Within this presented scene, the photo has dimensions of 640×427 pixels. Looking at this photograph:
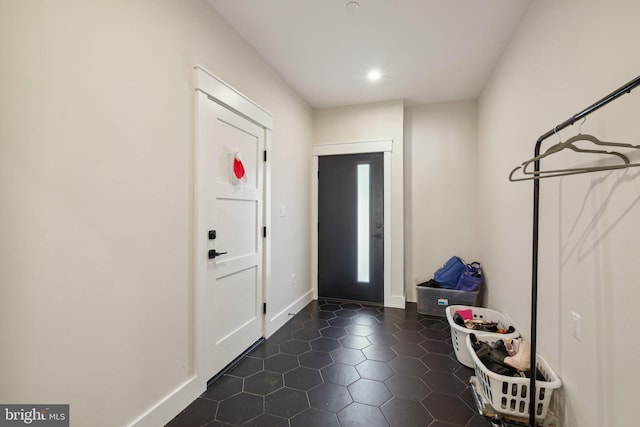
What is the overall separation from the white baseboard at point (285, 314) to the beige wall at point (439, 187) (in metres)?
1.44

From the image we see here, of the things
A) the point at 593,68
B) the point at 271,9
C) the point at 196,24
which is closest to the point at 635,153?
the point at 593,68

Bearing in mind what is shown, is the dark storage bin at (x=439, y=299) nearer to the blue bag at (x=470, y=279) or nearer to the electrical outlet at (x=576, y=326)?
the blue bag at (x=470, y=279)

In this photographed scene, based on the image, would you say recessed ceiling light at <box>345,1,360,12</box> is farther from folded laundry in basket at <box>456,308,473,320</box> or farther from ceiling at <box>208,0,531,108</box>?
folded laundry in basket at <box>456,308,473,320</box>

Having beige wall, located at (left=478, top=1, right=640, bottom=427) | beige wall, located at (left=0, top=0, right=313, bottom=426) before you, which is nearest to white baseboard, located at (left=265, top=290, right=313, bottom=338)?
beige wall, located at (left=0, top=0, right=313, bottom=426)

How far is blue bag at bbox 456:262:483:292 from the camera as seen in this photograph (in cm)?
313

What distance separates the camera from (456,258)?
3402 mm

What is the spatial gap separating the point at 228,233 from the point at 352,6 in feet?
6.31

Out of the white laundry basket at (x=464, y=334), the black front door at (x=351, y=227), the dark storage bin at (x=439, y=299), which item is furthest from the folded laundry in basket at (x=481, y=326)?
the black front door at (x=351, y=227)

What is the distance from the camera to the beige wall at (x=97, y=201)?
1.03 meters

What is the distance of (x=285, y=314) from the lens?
10.2ft

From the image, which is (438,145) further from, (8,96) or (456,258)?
(8,96)

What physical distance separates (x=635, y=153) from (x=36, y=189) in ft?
7.53

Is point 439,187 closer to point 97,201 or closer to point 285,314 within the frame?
point 285,314

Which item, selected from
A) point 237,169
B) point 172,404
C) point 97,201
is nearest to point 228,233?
point 237,169
